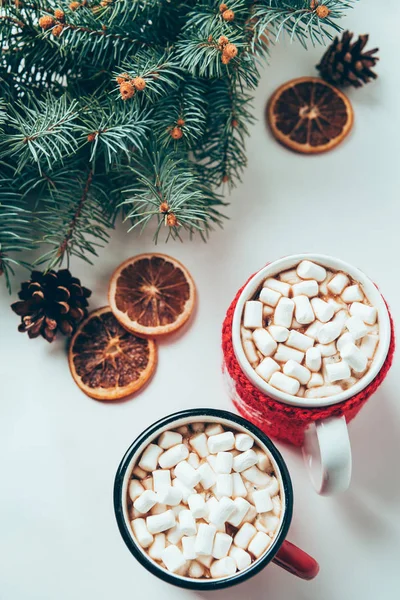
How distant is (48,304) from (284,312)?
1.17 feet

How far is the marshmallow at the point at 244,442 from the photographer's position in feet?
2.76

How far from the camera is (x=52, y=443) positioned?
955 mm

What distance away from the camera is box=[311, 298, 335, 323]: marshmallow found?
2.72ft

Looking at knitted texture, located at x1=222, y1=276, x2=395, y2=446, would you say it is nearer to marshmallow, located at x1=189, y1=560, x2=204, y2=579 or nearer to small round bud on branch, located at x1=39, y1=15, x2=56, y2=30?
marshmallow, located at x1=189, y1=560, x2=204, y2=579

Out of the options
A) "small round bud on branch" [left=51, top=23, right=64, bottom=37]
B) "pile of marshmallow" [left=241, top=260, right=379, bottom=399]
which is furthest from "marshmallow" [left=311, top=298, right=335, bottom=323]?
"small round bud on branch" [left=51, top=23, right=64, bottom=37]

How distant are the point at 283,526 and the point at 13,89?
0.69 meters

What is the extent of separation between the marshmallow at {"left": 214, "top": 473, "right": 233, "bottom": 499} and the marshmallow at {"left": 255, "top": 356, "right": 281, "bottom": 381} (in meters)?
0.15

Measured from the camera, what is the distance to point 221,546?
2.64 feet

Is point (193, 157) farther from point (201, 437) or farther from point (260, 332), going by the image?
point (201, 437)

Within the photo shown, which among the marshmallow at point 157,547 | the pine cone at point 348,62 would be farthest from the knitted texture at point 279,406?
the pine cone at point 348,62

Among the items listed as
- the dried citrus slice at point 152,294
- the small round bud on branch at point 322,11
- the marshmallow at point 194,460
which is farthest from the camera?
the dried citrus slice at point 152,294

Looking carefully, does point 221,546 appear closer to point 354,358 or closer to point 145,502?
point 145,502

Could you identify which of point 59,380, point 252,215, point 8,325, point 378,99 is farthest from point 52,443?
point 378,99

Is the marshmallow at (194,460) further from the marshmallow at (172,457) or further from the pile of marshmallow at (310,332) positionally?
the pile of marshmallow at (310,332)
